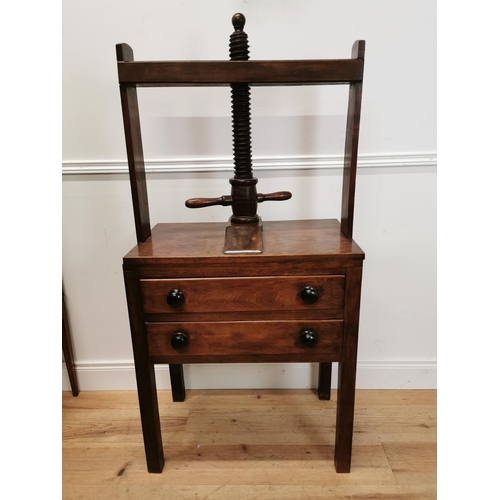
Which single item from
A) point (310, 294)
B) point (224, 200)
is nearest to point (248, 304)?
point (310, 294)

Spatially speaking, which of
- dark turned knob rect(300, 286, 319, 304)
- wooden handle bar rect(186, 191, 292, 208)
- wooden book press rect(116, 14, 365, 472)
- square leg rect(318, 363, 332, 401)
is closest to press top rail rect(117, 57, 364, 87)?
wooden book press rect(116, 14, 365, 472)

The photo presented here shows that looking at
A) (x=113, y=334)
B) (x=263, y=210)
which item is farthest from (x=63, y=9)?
(x=113, y=334)

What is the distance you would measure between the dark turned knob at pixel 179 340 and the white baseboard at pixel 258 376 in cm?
57

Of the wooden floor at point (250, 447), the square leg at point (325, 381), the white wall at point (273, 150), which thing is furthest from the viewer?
the square leg at point (325, 381)

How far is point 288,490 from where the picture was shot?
1.16 metres

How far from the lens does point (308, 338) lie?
108 centimetres

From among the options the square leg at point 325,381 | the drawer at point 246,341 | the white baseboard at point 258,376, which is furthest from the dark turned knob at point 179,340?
the square leg at point 325,381

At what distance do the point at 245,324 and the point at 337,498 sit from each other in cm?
59

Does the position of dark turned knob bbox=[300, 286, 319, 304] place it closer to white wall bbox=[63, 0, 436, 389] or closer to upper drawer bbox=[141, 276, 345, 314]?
upper drawer bbox=[141, 276, 345, 314]

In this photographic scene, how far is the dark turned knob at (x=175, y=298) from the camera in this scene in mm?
1068

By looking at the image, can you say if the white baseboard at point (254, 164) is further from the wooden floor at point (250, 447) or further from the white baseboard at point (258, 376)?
the wooden floor at point (250, 447)

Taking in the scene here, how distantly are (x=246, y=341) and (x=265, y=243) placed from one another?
297 mm

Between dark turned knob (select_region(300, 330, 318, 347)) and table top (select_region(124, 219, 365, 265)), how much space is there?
230mm

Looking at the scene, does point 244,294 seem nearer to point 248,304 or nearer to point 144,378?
point 248,304
